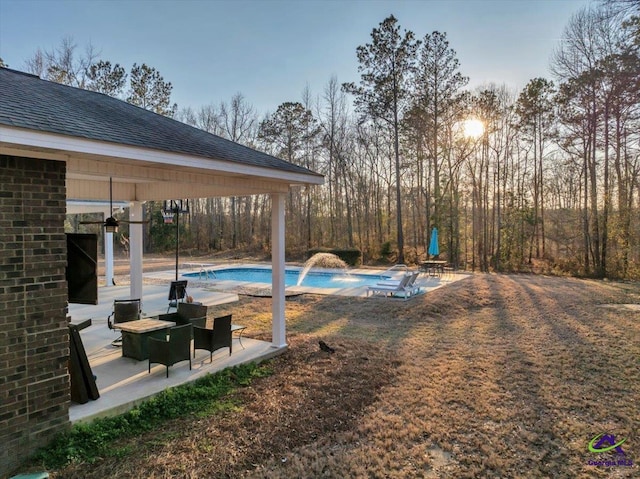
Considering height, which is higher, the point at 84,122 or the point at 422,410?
the point at 84,122

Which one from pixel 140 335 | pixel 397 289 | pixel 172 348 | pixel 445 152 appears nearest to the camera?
pixel 172 348

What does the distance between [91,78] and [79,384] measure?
24222 millimetres

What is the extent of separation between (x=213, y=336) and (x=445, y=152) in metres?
17.2

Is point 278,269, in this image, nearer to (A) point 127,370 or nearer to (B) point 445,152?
(A) point 127,370

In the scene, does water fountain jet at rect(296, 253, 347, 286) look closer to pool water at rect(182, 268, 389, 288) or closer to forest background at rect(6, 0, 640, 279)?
pool water at rect(182, 268, 389, 288)

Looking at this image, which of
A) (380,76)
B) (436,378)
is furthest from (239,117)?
(436,378)

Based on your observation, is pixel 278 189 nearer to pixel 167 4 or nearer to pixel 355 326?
pixel 355 326

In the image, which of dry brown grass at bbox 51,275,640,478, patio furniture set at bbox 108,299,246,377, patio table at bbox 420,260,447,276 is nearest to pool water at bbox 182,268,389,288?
patio table at bbox 420,260,447,276

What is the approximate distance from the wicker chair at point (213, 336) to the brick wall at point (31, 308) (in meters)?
1.87

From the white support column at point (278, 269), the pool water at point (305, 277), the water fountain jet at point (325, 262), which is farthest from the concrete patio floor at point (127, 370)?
the water fountain jet at point (325, 262)

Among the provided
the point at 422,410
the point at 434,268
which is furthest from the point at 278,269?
the point at 434,268

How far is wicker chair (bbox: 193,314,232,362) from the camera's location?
16.4 feet

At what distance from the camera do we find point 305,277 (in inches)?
644

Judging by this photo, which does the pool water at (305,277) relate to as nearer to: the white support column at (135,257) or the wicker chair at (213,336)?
the white support column at (135,257)
